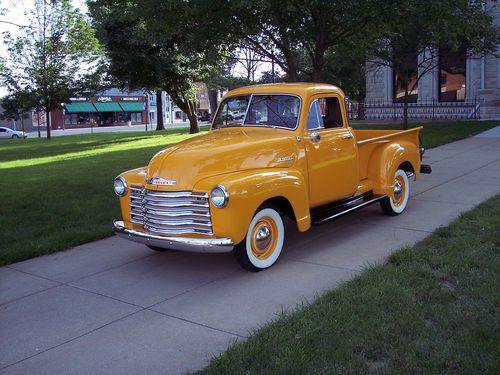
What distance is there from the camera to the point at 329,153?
6.53 m

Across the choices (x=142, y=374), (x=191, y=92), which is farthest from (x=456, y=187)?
(x=191, y=92)

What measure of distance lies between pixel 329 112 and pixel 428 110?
26387 millimetres

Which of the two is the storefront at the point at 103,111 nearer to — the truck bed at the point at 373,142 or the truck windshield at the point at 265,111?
the truck bed at the point at 373,142

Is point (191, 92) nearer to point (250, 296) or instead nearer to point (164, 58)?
point (164, 58)

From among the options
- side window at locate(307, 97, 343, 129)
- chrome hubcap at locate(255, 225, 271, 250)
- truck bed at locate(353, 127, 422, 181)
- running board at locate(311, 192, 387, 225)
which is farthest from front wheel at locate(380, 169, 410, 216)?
chrome hubcap at locate(255, 225, 271, 250)

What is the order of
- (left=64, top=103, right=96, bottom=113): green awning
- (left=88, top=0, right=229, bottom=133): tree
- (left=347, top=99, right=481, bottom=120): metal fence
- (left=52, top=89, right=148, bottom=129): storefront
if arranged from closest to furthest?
(left=88, top=0, right=229, bottom=133): tree < (left=347, top=99, right=481, bottom=120): metal fence < (left=64, top=103, right=96, bottom=113): green awning < (left=52, top=89, right=148, bottom=129): storefront

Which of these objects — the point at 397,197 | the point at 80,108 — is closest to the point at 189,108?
the point at 397,197

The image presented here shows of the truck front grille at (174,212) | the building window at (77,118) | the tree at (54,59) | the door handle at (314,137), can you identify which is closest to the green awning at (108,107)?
the building window at (77,118)

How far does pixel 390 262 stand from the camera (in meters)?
5.49

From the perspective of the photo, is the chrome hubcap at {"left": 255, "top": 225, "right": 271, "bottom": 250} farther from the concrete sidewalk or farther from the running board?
the running board

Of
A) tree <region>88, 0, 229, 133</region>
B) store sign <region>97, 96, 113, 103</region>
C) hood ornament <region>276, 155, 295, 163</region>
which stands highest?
store sign <region>97, 96, 113, 103</region>

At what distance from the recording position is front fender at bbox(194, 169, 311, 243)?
5078 mm

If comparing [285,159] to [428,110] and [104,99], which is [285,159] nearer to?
[428,110]

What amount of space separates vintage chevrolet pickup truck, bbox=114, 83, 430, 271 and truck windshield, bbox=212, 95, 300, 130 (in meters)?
0.01
